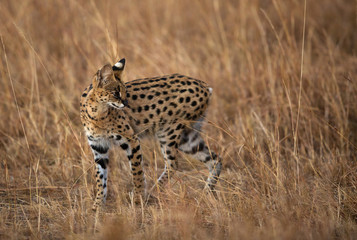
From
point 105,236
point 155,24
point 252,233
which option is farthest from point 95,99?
point 155,24

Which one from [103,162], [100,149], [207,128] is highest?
[100,149]

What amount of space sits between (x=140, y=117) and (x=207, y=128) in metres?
1.34

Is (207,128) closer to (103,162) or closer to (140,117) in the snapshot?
(140,117)

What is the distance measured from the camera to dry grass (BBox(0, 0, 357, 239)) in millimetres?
3803

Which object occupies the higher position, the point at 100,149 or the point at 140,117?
the point at 140,117

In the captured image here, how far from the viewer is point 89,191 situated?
4.54m

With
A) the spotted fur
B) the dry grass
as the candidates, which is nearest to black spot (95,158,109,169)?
the spotted fur

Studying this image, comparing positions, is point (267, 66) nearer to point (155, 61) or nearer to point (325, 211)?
point (155, 61)

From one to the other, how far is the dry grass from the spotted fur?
18 centimetres

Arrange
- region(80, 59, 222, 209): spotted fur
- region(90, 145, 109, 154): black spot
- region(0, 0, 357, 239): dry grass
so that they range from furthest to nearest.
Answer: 1. region(90, 145, 109, 154): black spot
2. region(80, 59, 222, 209): spotted fur
3. region(0, 0, 357, 239): dry grass

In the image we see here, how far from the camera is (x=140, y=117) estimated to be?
496cm

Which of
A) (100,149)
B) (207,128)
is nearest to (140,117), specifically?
(100,149)

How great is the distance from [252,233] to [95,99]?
2113 millimetres

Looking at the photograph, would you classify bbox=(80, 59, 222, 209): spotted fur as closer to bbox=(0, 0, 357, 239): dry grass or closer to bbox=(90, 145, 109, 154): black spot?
bbox=(90, 145, 109, 154): black spot
